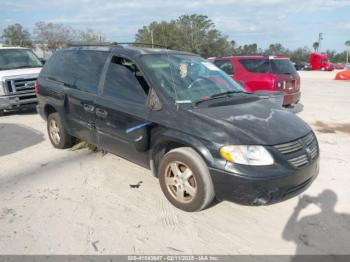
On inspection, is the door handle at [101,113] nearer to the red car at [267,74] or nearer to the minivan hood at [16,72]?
the red car at [267,74]

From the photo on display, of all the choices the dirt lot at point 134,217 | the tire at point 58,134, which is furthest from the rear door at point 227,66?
the tire at point 58,134

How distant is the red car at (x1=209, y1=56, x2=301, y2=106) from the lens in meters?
7.64

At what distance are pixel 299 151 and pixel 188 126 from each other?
1.18 m

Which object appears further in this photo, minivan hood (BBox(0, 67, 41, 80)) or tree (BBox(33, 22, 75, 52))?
tree (BBox(33, 22, 75, 52))

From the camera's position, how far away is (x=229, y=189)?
3.00 metres

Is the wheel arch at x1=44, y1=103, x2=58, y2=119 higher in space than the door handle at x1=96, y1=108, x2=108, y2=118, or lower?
lower

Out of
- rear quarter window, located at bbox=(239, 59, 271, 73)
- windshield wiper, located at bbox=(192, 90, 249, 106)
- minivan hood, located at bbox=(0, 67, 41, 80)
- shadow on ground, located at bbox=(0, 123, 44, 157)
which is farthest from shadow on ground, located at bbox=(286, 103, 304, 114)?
minivan hood, located at bbox=(0, 67, 41, 80)

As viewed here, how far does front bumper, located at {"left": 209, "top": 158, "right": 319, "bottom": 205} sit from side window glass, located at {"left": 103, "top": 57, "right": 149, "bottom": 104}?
1346mm

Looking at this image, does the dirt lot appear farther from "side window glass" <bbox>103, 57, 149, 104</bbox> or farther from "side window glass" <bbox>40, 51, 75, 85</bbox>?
"side window glass" <bbox>40, 51, 75, 85</bbox>

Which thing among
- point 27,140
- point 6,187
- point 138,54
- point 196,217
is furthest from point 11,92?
point 196,217

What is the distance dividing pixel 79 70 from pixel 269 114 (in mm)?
2892

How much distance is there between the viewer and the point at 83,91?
14.7 feet

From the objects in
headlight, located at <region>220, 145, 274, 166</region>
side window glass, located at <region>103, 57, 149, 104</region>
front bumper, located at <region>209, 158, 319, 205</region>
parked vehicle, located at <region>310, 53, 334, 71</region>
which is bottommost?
parked vehicle, located at <region>310, 53, 334, 71</region>

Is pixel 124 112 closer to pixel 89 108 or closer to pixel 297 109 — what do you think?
pixel 89 108
